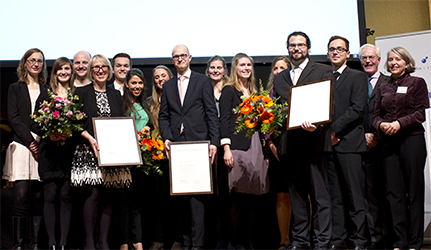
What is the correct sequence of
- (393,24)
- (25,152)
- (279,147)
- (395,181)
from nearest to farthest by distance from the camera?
(279,147), (395,181), (25,152), (393,24)

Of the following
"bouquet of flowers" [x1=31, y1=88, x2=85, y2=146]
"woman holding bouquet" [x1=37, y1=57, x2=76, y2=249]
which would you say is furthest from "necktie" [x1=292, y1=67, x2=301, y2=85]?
"woman holding bouquet" [x1=37, y1=57, x2=76, y2=249]

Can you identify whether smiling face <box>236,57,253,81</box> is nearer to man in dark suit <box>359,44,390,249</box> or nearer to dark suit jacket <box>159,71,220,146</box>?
dark suit jacket <box>159,71,220,146</box>

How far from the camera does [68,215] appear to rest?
11.7 ft

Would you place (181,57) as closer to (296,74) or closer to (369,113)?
(296,74)

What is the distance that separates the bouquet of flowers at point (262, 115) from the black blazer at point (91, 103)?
1.12 meters

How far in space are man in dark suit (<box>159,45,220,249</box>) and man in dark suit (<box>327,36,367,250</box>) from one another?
1089mm

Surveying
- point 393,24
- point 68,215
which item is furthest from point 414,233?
→ point 393,24

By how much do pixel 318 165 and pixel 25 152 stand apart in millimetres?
2782

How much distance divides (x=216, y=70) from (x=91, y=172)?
1716mm

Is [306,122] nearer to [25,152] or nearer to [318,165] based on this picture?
[318,165]

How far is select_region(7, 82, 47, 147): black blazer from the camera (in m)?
3.77

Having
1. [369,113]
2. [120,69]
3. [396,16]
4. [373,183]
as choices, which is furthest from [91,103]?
[396,16]

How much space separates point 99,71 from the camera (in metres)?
3.72

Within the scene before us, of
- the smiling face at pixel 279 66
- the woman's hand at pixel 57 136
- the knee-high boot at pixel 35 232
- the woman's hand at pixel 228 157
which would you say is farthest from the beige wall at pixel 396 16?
the knee-high boot at pixel 35 232
